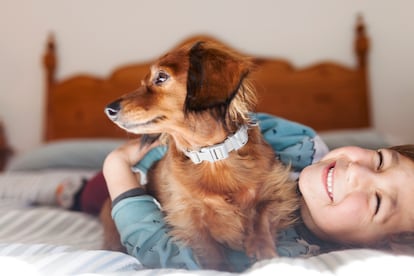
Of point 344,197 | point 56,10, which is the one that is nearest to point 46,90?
point 56,10

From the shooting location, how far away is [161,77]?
388 mm

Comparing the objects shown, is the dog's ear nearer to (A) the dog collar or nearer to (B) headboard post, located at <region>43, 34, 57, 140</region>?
(A) the dog collar

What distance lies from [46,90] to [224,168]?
867 millimetres

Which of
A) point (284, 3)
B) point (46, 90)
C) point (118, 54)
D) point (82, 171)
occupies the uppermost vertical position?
point (284, 3)

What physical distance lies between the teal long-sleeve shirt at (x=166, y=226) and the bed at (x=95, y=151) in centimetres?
1

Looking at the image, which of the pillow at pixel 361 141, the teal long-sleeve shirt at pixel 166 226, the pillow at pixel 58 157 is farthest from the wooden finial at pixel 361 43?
the pillow at pixel 58 157

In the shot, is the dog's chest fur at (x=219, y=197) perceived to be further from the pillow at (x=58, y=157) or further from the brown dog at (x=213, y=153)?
the pillow at (x=58, y=157)

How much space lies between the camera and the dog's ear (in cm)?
35

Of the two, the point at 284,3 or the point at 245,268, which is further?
the point at 284,3

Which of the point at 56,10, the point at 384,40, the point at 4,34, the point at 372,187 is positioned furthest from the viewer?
the point at 4,34

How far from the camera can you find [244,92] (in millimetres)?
367

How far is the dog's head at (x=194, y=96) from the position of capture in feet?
1.16

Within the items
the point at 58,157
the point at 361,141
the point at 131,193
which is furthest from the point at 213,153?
the point at 58,157

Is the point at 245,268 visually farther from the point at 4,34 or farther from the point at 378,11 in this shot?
the point at 4,34
